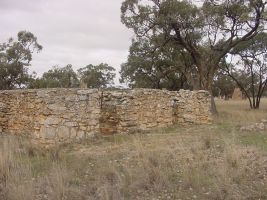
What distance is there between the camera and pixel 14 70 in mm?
31469

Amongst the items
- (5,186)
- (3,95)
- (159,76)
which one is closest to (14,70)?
(159,76)

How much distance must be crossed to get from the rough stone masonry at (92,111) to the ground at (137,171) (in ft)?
1.90

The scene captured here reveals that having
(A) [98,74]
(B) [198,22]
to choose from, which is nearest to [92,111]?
(B) [198,22]

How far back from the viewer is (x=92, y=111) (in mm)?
10094

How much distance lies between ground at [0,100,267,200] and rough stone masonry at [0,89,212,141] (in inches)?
22.8

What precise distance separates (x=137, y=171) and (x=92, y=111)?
3.62 meters

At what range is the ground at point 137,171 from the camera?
234 inches

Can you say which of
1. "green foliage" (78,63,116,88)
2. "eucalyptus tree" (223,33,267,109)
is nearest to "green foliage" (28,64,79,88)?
"green foliage" (78,63,116,88)

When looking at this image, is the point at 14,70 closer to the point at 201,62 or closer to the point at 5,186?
the point at 201,62

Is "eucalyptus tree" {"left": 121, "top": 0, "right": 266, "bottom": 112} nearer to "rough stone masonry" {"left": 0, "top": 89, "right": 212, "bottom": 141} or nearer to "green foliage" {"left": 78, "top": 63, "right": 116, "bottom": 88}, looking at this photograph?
"rough stone masonry" {"left": 0, "top": 89, "right": 212, "bottom": 141}

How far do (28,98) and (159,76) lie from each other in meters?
16.4

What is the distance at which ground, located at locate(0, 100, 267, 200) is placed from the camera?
594 centimetres

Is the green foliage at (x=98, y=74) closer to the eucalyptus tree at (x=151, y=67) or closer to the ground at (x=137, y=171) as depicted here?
the eucalyptus tree at (x=151, y=67)

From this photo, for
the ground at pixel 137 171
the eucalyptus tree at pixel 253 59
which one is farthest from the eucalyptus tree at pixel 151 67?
the ground at pixel 137 171
